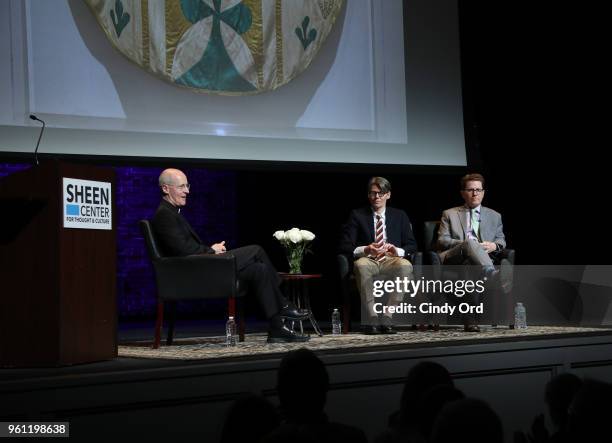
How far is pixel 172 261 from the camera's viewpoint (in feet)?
15.9

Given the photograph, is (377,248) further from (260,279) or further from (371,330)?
(260,279)

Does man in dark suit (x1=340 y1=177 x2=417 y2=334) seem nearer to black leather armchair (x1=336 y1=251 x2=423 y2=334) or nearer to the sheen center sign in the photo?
black leather armchair (x1=336 y1=251 x2=423 y2=334)

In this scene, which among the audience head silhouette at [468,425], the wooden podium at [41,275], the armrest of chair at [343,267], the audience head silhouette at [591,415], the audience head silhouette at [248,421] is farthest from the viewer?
the armrest of chair at [343,267]

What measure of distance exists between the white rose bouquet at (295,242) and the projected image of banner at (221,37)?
110 centimetres

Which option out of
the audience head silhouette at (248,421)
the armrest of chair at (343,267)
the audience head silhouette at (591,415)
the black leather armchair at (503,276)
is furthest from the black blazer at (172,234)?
the audience head silhouette at (591,415)

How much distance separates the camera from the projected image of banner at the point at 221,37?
558 cm

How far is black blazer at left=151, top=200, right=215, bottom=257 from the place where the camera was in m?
4.95

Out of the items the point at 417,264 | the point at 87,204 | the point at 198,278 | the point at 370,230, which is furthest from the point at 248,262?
the point at 87,204

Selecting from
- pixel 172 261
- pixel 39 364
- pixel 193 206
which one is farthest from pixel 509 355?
pixel 193 206

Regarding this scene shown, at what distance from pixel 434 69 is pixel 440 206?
1126 millimetres

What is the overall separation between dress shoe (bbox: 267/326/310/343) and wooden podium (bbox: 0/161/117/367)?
1426mm

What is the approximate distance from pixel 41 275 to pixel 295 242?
2.22 metres

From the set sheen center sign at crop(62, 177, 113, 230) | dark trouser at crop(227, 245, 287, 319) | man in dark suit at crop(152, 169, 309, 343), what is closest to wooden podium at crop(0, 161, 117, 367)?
sheen center sign at crop(62, 177, 113, 230)

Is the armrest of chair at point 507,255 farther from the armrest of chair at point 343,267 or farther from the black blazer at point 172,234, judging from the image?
the black blazer at point 172,234
